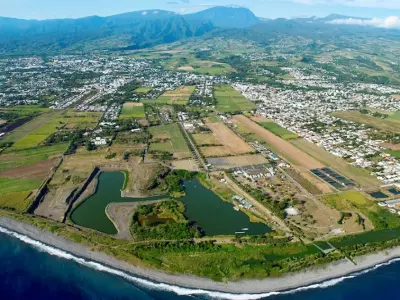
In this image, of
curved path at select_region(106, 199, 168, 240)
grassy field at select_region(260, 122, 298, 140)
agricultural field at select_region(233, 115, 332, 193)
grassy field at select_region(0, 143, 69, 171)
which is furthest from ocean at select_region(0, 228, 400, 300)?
grassy field at select_region(260, 122, 298, 140)

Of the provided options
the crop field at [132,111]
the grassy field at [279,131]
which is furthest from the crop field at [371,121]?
the crop field at [132,111]

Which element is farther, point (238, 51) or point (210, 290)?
point (238, 51)

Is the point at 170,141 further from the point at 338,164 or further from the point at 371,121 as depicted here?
the point at 371,121

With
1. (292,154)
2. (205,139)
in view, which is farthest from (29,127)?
(292,154)

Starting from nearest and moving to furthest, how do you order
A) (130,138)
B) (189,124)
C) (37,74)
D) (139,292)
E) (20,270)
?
(139,292) → (20,270) → (130,138) → (189,124) → (37,74)

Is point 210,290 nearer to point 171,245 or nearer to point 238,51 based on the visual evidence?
point 171,245

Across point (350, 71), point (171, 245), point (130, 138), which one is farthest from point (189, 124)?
point (350, 71)
